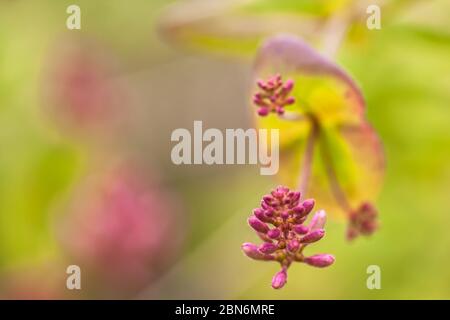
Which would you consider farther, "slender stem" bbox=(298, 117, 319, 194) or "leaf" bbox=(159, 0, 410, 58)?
"leaf" bbox=(159, 0, 410, 58)

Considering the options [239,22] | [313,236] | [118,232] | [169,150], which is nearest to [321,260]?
[313,236]

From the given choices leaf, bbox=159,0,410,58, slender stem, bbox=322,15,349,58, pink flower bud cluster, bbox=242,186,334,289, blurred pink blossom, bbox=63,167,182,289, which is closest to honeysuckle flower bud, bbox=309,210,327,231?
pink flower bud cluster, bbox=242,186,334,289

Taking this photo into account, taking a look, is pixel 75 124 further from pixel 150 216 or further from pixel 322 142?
pixel 322 142

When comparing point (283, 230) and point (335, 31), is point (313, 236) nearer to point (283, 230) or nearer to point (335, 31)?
point (283, 230)

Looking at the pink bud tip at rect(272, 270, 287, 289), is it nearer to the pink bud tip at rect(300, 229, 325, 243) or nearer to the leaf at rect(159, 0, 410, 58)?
the pink bud tip at rect(300, 229, 325, 243)

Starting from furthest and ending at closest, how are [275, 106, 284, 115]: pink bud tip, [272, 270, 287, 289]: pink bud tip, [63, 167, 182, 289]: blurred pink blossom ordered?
[63, 167, 182, 289]: blurred pink blossom < [275, 106, 284, 115]: pink bud tip < [272, 270, 287, 289]: pink bud tip

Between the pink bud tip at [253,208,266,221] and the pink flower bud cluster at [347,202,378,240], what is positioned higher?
the pink flower bud cluster at [347,202,378,240]

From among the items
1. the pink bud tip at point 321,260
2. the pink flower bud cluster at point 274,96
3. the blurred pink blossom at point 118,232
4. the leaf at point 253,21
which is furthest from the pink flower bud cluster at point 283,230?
the blurred pink blossom at point 118,232
